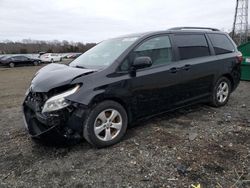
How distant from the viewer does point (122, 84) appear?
380 cm

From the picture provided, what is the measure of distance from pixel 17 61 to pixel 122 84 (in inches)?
1123

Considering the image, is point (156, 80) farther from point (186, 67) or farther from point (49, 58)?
point (49, 58)

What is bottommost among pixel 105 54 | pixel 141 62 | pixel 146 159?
pixel 146 159

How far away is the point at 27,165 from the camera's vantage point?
3.36 m

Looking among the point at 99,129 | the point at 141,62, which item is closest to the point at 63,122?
the point at 99,129

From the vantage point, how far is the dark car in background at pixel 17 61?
93.7ft

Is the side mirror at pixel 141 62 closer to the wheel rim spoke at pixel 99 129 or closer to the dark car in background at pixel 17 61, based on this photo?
the wheel rim spoke at pixel 99 129

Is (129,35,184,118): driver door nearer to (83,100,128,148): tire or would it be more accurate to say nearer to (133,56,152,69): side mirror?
(133,56,152,69): side mirror

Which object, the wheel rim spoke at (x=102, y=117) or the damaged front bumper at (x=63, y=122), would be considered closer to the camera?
the damaged front bumper at (x=63, y=122)

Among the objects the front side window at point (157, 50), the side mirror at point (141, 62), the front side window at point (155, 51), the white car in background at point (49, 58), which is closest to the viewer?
the side mirror at point (141, 62)

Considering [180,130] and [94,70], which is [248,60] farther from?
[94,70]

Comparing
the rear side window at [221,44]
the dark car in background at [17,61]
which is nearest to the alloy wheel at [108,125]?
the rear side window at [221,44]

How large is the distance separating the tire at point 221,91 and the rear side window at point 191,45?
744 millimetres

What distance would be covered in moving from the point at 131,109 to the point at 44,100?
4.28 ft
